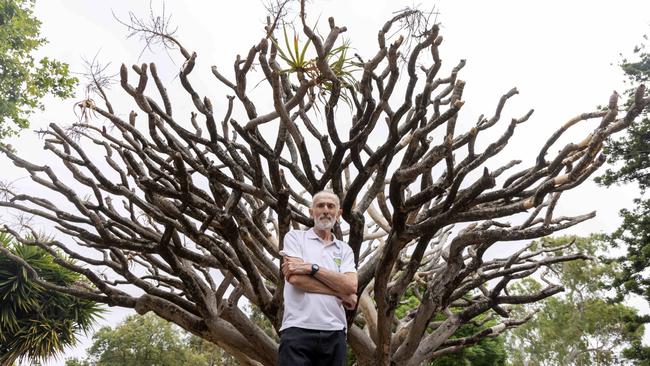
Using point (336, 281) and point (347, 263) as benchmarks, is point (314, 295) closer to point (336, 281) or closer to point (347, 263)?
point (336, 281)

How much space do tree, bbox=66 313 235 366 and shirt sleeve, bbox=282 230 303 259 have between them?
2502 cm

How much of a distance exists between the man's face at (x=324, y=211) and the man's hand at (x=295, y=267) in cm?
36

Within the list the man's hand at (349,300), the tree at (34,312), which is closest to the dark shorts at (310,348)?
the man's hand at (349,300)

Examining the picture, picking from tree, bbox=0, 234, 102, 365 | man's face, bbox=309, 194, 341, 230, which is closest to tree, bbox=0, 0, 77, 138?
tree, bbox=0, 234, 102, 365

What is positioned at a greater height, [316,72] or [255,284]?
[316,72]

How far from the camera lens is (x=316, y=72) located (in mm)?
4816

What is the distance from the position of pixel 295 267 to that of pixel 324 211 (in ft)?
1.59

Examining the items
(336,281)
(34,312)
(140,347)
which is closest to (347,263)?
(336,281)

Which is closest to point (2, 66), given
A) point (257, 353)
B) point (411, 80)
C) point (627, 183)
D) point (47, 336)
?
point (47, 336)

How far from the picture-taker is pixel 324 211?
3148 mm

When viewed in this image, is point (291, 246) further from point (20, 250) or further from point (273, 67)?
point (20, 250)

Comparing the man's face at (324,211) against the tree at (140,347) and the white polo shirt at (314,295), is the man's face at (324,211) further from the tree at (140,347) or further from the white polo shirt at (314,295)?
the tree at (140,347)

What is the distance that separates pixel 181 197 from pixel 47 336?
31.6ft

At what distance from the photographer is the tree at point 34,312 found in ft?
38.0
